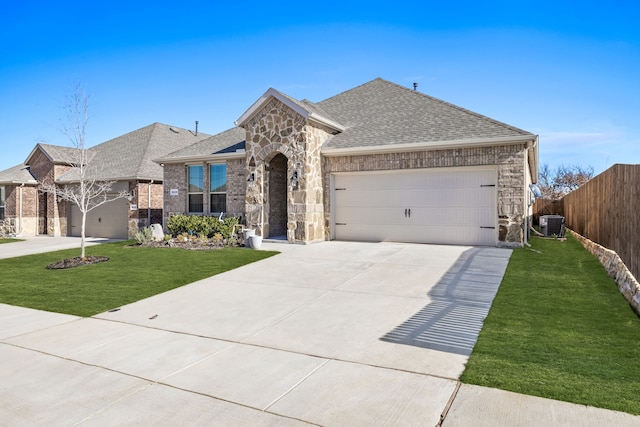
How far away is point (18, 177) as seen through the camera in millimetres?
21141

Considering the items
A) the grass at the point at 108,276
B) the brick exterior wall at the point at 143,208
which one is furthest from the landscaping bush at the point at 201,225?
the brick exterior wall at the point at 143,208

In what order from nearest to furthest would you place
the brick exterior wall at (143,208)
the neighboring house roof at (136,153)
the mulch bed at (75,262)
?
the mulch bed at (75,262) < the brick exterior wall at (143,208) < the neighboring house roof at (136,153)

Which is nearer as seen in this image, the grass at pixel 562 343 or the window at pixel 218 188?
the grass at pixel 562 343

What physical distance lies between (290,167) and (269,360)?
986 centimetres

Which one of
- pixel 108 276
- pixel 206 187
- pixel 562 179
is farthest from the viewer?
pixel 562 179

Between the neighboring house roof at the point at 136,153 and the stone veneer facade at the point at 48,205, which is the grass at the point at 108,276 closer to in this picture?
the neighboring house roof at the point at 136,153

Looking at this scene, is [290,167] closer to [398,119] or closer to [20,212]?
[398,119]

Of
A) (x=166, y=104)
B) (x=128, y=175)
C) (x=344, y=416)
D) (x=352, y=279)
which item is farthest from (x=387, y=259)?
(x=166, y=104)

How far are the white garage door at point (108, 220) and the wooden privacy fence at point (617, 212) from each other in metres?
18.3

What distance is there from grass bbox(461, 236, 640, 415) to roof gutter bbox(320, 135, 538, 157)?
4765mm

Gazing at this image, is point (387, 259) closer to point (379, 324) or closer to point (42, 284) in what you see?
point (379, 324)

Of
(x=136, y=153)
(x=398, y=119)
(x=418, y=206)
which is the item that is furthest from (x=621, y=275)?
(x=136, y=153)

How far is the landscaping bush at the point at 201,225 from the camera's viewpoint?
14.8 meters

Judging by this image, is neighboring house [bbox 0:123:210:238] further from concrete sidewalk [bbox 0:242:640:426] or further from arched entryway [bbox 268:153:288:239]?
concrete sidewalk [bbox 0:242:640:426]
